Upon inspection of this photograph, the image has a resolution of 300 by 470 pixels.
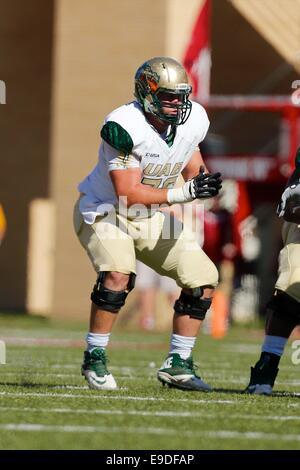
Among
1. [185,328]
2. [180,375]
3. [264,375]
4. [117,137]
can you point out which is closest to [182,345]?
[185,328]

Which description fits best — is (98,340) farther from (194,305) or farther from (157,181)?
(157,181)

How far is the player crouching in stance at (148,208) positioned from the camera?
5801mm

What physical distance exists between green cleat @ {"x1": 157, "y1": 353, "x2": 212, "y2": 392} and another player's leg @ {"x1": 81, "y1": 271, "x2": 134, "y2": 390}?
0.29 meters

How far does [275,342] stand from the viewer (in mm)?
5898

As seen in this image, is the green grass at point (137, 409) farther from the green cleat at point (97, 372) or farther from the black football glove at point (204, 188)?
the black football glove at point (204, 188)

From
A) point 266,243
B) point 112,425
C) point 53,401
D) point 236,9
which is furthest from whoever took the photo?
point 266,243

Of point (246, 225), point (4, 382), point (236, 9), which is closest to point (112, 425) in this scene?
point (4, 382)

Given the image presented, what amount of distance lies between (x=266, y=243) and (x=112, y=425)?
12.9 meters

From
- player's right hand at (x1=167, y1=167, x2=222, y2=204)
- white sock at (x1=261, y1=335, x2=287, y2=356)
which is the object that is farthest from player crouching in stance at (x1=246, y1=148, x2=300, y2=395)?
player's right hand at (x1=167, y1=167, x2=222, y2=204)

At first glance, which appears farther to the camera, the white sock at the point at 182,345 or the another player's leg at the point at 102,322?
the white sock at the point at 182,345

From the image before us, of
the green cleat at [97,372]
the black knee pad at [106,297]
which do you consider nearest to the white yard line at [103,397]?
the green cleat at [97,372]

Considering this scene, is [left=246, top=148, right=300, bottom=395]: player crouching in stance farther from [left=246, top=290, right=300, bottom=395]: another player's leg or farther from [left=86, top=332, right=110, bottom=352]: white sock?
[left=86, top=332, right=110, bottom=352]: white sock

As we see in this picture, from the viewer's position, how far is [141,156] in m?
5.91
